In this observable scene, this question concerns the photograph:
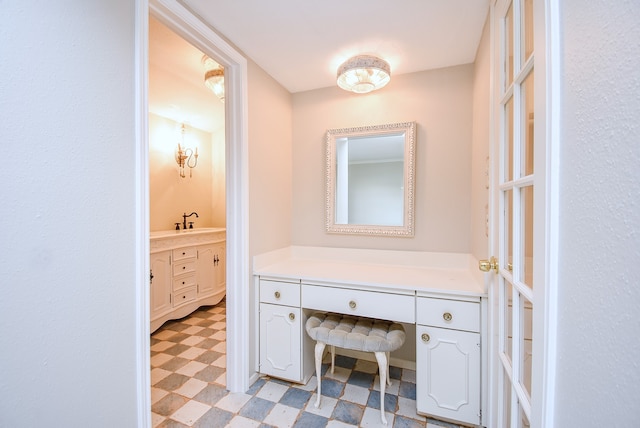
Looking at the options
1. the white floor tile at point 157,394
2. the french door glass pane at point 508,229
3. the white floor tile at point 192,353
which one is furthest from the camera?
the white floor tile at point 192,353

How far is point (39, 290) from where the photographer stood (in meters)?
0.76

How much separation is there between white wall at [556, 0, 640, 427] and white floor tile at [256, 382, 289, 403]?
1.61 meters

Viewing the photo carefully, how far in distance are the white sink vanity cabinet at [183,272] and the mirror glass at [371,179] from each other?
165 centimetres

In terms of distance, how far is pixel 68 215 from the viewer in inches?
32.8

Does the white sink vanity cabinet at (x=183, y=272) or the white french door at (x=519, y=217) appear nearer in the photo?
the white french door at (x=519, y=217)

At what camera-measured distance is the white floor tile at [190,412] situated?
4.86 feet

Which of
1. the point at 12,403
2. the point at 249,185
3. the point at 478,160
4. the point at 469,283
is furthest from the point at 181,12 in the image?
the point at 469,283

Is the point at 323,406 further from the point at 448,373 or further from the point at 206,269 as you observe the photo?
the point at 206,269

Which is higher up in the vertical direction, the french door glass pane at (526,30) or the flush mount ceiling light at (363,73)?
the flush mount ceiling light at (363,73)

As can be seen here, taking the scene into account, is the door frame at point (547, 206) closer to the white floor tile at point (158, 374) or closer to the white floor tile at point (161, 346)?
the white floor tile at point (158, 374)

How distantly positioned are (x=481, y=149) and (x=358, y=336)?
1.31 metres

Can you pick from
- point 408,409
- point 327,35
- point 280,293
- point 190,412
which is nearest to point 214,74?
point 327,35

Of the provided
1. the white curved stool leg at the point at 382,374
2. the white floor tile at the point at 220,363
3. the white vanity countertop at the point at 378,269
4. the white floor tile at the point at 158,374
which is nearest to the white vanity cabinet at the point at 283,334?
the white vanity countertop at the point at 378,269

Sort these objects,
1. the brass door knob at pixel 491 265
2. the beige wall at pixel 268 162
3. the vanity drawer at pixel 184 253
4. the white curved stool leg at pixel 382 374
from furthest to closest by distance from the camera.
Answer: the vanity drawer at pixel 184 253 < the beige wall at pixel 268 162 < the white curved stool leg at pixel 382 374 < the brass door knob at pixel 491 265
